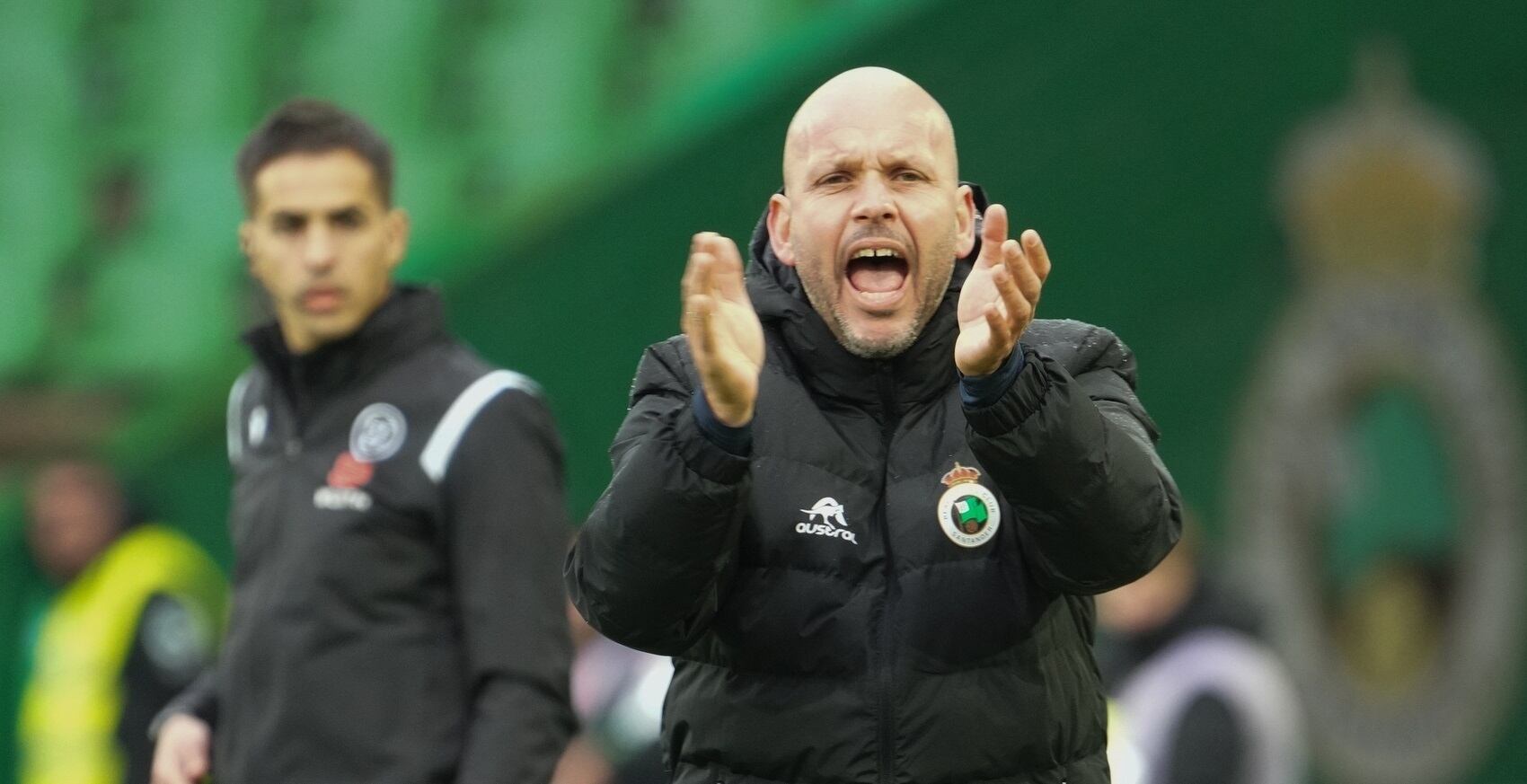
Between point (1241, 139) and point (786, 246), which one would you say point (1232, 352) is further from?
point (786, 246)

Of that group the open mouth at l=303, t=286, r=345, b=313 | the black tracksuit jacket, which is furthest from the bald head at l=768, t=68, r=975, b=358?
the open mouth at l=303, t=286, r=345, b=313

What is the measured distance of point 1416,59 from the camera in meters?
10.4

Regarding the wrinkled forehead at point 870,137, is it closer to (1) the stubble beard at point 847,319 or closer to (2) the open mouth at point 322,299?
(1) the stubble beard at point 847,319

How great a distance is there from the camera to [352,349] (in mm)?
4500

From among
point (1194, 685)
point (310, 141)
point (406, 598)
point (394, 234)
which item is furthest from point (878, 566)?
point (1194, 685)

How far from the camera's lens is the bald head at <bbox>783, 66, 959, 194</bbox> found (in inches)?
139

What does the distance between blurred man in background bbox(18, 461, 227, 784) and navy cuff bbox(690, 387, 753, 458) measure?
4706 mm

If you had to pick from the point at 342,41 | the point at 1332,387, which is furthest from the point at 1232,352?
the point at 342,41

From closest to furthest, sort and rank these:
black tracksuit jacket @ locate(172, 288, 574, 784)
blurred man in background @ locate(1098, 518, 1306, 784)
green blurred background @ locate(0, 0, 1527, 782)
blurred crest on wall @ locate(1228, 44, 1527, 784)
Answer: black tracksuit jacket @ locate(172, 288, 574, 784) < blurred man in background @ locate(1098, 518, 1306, 784) < green blurred background @ locate(0, 0, 1527, 782) < blurred crest on wall @ locate(1228, 44, 1527, 784)

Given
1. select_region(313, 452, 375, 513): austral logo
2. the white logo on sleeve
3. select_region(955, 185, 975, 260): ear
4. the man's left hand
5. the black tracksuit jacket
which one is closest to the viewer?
the man's left hand

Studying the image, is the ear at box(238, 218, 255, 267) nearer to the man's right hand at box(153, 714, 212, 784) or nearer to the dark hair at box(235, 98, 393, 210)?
the dark hair at box(235, 98, 393, 210)

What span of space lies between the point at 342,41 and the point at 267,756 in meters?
5.68

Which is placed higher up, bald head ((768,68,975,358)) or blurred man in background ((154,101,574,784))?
bald head ((768,68,975,358))

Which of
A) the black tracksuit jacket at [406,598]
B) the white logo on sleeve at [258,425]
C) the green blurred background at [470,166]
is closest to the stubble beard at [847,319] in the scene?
the black tracksuit jacket at [406,598]
